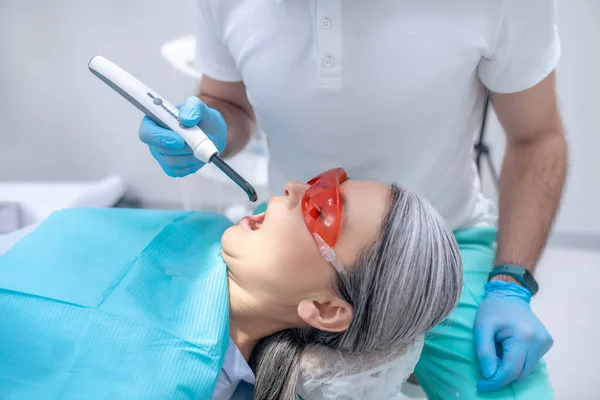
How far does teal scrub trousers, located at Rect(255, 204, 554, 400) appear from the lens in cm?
104

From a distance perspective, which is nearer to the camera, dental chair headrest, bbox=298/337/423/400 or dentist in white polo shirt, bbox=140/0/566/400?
dental chair headrest, bbox=298/337/423/400

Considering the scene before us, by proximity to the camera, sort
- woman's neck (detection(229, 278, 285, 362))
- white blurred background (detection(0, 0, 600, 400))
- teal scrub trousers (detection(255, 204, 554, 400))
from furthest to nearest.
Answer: white blurred background (detection(0, 0, 600, 400))
teal scrub trousers (detection(255, 204, 554, 400))
woman's neck (detection(229, 278, 285, 362))

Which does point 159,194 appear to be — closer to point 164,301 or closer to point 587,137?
point 164,301

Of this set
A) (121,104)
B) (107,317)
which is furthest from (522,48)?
(121,104)

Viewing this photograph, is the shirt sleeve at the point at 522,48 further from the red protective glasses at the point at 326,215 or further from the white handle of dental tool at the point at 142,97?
the white handle of dental tool at the point at 142,97

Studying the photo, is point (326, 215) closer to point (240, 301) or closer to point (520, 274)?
point (240, 301)

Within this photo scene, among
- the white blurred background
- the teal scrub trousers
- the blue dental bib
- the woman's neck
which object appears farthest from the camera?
the white blurred background

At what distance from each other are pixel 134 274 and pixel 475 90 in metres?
0.75

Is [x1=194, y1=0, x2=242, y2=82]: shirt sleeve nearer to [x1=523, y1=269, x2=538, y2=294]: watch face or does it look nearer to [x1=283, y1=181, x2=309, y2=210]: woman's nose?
[x1=283, y1=181, x2=309, y2=210]: woman's nose

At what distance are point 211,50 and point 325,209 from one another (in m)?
0.52

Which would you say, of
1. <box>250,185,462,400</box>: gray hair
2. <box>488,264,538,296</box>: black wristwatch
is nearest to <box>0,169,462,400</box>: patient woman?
<box>250,185,462,400</box>: gray hair

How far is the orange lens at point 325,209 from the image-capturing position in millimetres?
876

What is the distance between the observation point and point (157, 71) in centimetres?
218

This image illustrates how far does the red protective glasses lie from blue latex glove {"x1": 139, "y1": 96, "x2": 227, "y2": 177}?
0.77 feet
